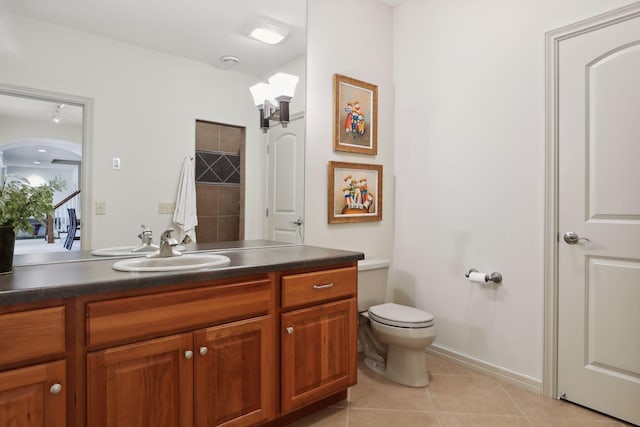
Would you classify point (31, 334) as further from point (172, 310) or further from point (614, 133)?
point (614, 133)

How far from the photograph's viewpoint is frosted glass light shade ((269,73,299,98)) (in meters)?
2.32

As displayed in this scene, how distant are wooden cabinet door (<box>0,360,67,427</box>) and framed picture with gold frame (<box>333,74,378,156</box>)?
2.01 metres

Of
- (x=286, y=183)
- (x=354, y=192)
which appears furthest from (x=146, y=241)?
(x=354, y=192)

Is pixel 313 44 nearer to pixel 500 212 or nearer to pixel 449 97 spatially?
pixel 449 97

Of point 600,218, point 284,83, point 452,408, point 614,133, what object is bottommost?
point 452,408

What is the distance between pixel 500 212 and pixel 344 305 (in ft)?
3.86

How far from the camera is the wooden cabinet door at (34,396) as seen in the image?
113 cm

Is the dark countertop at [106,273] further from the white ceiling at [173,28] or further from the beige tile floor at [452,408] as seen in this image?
the beige tile floor at [452,408]

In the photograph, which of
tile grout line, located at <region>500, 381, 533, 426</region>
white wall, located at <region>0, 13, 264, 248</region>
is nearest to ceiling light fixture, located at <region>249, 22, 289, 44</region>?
white wall, located at <region>0, 13, 264, 248</region>

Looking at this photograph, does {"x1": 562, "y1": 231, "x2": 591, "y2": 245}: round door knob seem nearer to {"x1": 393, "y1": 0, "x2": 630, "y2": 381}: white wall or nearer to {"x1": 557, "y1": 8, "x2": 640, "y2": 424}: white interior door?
{"x1": 557, "y1": 8, "x2": 640, "y2": 424}: white interior door

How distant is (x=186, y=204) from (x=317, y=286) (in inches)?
31.2

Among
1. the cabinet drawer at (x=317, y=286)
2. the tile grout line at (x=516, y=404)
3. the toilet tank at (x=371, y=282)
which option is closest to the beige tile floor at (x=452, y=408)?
the tile grout line at (x=516, y=404)

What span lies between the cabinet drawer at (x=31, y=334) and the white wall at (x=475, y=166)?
227 cm

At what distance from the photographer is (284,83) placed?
7.81ft
